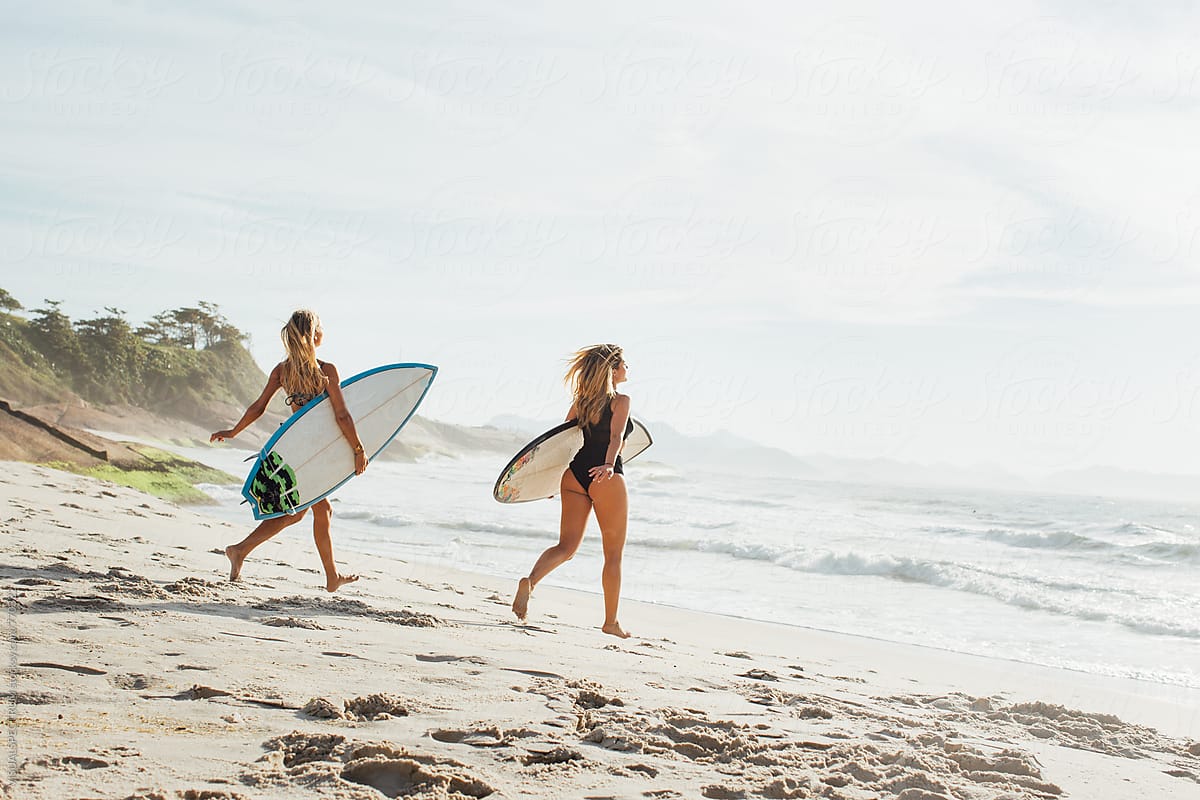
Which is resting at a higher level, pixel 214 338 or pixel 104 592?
pixel 214 338

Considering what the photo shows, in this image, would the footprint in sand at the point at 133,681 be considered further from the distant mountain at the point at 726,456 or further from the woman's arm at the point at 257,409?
the distant mountain at the point at 726,456

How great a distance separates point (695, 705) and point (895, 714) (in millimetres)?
980

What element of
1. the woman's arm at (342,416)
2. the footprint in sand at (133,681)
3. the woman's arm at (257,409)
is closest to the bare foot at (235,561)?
the woman's arm at (257,409)

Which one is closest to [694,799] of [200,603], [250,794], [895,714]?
[250,794]

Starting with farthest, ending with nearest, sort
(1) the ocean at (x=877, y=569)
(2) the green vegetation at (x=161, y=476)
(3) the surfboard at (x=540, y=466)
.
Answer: (2) the green vegetation at (x=161, y=476), (1) the ocean at (x=877, y=569), (3) the surfboard at (x=540, y=466)

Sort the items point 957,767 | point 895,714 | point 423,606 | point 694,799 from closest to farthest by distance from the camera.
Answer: point 694,799 < point 957,767 < point 895,714 < point 423,606

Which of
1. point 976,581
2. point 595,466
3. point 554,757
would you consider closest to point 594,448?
point 595,466

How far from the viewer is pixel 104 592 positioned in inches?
167

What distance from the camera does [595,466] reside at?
499cm

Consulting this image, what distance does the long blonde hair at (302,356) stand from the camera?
498cm

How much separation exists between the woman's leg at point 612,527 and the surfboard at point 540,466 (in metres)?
0.47

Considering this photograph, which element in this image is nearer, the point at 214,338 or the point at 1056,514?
the point at 1056,514

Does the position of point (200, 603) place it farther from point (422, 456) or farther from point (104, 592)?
point (422, 456)

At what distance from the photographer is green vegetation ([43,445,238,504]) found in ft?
47.5
